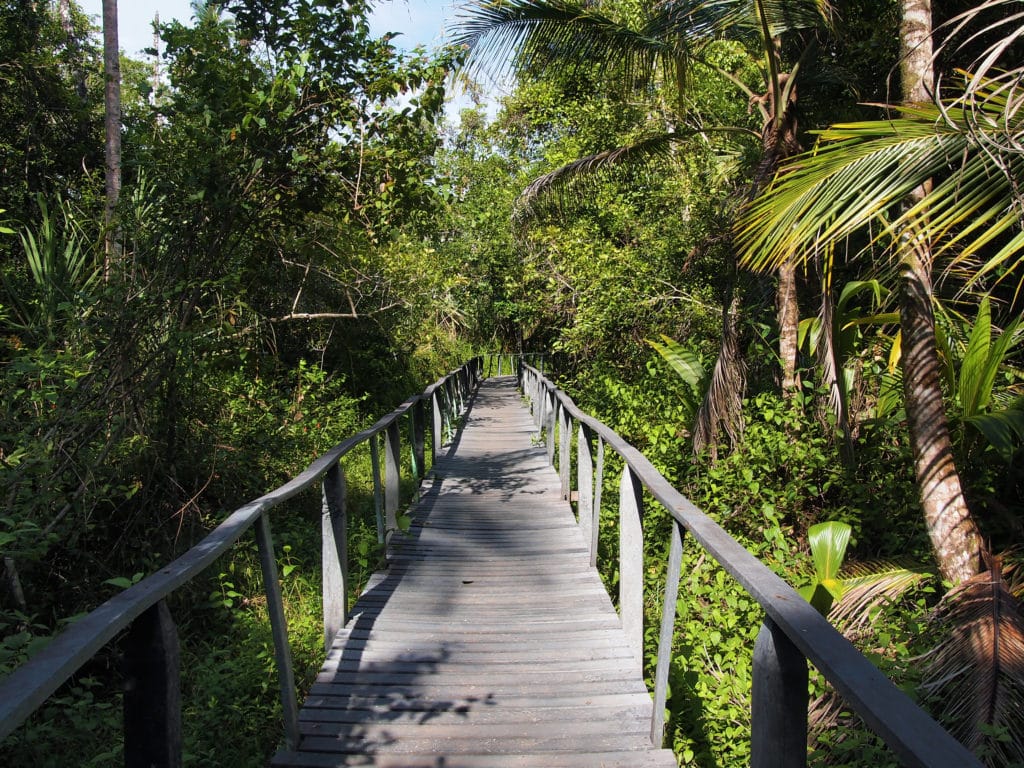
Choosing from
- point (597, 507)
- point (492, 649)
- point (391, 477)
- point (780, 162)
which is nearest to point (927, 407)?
point (597, 507)

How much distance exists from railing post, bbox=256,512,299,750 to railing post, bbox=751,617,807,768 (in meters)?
1.77

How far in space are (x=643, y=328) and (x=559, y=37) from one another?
16.0 feet

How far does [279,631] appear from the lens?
2746mm

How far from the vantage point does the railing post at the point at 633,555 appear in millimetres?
3352

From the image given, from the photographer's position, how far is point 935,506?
169 inches

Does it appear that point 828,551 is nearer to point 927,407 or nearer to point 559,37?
point 927,407

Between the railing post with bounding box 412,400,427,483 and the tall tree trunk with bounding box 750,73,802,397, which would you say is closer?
the tall tree trunk with bounding box 750,73,802,397

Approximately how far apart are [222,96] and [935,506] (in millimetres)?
5840

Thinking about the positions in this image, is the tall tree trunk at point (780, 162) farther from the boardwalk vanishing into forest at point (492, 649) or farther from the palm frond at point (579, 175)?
the boardwalk vanishing into forest at point (492, 649)

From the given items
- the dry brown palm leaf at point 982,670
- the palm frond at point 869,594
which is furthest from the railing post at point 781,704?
the palm frond at point 869,594

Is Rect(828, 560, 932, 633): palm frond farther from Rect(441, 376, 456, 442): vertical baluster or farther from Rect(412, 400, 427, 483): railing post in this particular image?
Rect(441, 376, 456, 442): vertical baluster

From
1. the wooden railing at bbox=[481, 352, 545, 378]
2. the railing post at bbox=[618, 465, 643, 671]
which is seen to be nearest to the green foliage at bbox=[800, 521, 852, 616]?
the railing post at bbox=[618, 465, 643, 671]

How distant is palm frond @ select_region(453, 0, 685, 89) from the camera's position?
22.8 feet

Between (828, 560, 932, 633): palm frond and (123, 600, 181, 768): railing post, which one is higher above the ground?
(123, 600, 181, 768): railing post
